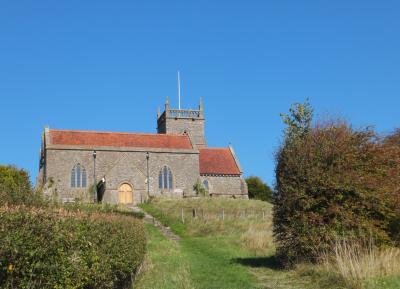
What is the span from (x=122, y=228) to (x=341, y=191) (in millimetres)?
5926

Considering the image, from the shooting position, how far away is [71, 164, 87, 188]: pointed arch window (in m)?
49.6

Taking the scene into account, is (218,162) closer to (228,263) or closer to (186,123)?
(186,123)

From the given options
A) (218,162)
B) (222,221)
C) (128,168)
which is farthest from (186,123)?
(222,221)

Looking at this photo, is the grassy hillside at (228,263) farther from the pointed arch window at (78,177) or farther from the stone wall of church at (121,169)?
the pointed arch window at (78,177)

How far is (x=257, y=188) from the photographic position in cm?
7631

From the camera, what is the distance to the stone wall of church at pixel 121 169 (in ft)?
161

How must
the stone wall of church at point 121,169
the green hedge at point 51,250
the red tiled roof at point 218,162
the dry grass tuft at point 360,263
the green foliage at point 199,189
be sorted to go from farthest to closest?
the red tiled roof at point 218,162
the green foliage at point 199,189
the stone wall of church at point 121,169
the dry grass tuft at point 360,263
the green hedge at point 51,250

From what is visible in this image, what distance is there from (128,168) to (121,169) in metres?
0.71

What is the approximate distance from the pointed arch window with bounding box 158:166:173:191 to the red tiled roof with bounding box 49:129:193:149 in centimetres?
286

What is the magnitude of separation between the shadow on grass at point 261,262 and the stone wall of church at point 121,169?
1224 inches

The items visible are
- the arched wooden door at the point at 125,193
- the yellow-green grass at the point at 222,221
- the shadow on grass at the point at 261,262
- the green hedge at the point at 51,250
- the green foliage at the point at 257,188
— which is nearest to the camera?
the green hedge at the point at 51,250

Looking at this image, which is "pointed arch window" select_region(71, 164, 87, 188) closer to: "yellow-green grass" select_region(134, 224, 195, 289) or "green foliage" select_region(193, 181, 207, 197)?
"green foliage" select_region(193, 181, 207, 197)

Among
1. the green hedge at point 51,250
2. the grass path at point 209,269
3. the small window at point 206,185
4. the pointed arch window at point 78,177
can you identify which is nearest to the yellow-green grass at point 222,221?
the grass path at point 209,269

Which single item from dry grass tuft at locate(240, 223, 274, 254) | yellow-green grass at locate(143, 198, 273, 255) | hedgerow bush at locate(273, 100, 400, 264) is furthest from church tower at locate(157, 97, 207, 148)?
hedgerow bush at locate(273, 100, 400, 264)
